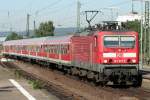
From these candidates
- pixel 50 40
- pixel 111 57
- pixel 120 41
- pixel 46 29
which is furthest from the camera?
pixel 46 29

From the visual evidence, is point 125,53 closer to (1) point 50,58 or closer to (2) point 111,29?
(2) point 111,29

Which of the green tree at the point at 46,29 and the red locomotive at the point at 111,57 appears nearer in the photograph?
the red locomotive at the point at 111,57

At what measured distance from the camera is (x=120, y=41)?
26.3 m

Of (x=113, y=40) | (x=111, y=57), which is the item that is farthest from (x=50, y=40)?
(x=111, y=57)

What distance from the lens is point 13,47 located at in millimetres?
84125

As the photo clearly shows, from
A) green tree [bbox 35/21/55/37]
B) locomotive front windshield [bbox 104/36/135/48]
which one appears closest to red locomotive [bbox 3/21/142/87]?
locomotive front windshield [bbox 104/36/135/48]

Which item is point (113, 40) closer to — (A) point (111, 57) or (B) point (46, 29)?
(A) point (111, 57)

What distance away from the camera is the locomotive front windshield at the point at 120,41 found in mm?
26266

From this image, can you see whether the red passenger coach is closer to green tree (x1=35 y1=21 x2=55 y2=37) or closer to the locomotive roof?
the locomotive roof

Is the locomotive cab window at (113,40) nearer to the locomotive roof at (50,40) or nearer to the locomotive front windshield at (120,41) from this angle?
the locomotive front windshield at (120,41)

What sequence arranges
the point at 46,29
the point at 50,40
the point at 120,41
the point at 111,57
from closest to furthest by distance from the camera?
the point at 111,57, the point at 120,41, the point at 50,40, the point at 46,29

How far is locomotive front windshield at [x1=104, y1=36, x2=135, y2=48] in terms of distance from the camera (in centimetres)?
2627

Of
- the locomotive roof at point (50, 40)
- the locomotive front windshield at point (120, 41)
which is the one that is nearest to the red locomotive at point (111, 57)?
the locomotive front windshield at point (120, 41)

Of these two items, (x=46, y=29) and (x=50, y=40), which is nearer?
(x=50, y=40)
